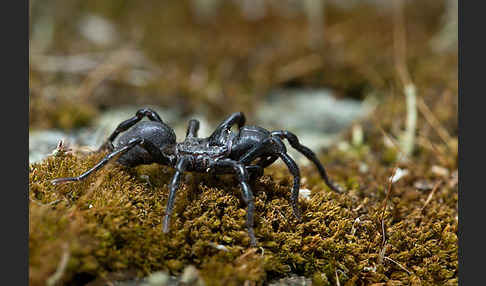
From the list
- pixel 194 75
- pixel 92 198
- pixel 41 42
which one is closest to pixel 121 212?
pixel 92 198

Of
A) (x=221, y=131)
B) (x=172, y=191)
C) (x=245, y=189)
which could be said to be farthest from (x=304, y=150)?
(x=172, y=191)

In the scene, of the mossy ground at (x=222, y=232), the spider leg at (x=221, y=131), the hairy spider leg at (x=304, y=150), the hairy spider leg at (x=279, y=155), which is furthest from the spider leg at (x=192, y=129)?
the hairy spider leg at (x=304, y=150)

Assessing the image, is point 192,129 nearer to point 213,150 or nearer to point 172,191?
point 213,150

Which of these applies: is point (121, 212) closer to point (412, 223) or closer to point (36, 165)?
point (36, 165)

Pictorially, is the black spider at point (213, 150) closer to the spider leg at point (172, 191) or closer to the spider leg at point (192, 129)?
the spider leg at point (172, 191)

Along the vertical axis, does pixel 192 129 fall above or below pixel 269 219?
above
